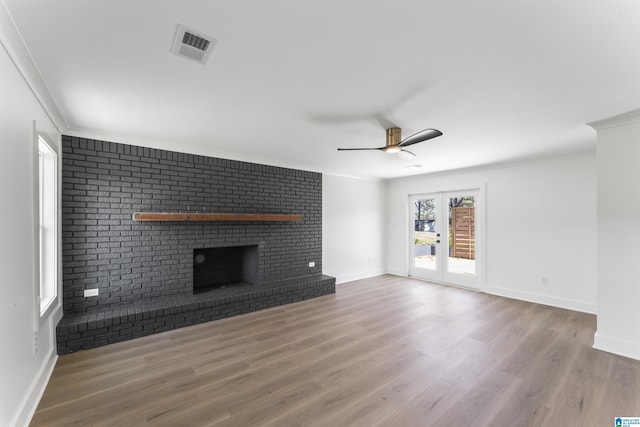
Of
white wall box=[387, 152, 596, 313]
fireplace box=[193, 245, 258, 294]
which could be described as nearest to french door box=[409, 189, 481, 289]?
white wall box=[387, 152, 596, 313]

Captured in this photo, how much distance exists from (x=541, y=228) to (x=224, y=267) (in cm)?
546

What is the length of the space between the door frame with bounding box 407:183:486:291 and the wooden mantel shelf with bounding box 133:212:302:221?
132 inches

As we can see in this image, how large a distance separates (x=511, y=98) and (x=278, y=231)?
380 centimetres

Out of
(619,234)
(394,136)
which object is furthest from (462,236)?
(394,136)

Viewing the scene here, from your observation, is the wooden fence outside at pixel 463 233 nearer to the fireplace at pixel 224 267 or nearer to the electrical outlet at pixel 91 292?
the fireplace at pixel 224 267

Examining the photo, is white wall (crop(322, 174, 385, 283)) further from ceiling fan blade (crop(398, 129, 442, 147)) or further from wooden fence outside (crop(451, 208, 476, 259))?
ceiling fan blade (crop(398, 129, 442, 147))

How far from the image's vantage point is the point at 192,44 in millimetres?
1662

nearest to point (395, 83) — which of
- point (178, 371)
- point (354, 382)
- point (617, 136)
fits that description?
point (354, 382)

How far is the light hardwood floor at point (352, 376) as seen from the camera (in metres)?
1.94

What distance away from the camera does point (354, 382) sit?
233 centimetres

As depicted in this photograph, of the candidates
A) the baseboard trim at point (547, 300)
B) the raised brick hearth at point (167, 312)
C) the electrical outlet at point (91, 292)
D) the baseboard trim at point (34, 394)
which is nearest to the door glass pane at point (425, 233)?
the baseboard trim at point (547, 300)

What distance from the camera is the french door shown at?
5.47m

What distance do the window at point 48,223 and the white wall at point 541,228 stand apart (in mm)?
6325

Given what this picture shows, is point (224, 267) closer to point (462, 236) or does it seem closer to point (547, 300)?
point (462, 236)
